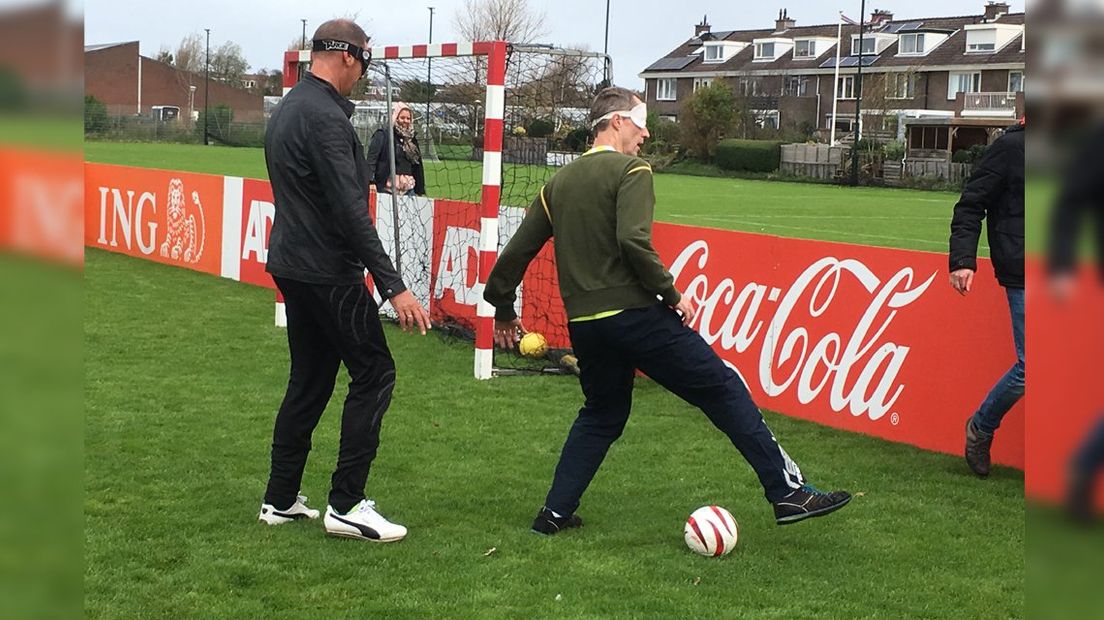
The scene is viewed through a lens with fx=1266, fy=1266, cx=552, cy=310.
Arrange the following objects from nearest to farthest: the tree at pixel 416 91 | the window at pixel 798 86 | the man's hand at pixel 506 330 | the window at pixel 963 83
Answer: the man's hand at pixel 506 330 → the tree at pixel 416 91 → the window at pixel 963 83 → the window at pixel 798 86

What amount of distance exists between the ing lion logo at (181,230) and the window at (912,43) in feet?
212

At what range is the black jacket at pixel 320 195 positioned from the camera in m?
4.92

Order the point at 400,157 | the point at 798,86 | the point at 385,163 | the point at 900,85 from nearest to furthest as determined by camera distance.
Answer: the point at 385,163 < the point at 400,157 < the point at 900,85 < the point at 798,86

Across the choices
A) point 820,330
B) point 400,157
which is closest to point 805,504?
point 820,330

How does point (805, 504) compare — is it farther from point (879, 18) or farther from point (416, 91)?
point (879, 18)

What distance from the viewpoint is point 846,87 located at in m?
74.6

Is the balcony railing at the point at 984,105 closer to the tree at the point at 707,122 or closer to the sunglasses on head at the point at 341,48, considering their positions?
the tree at the point at 707,122

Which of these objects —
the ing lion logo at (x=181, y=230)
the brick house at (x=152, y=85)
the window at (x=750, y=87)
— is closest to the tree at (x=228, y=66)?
the brick house at (x=152, y=85)

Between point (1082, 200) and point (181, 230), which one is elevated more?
point (1082, 200)

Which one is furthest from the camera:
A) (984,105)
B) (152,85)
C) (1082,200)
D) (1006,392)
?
(152,85)

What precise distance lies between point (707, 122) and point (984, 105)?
11254mm

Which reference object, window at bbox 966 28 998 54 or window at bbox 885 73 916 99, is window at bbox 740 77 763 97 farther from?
window at bbox 966 28 998 54

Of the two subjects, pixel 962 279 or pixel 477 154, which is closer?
pixel 962 279

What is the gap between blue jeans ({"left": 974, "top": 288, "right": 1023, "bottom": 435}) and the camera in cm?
596
